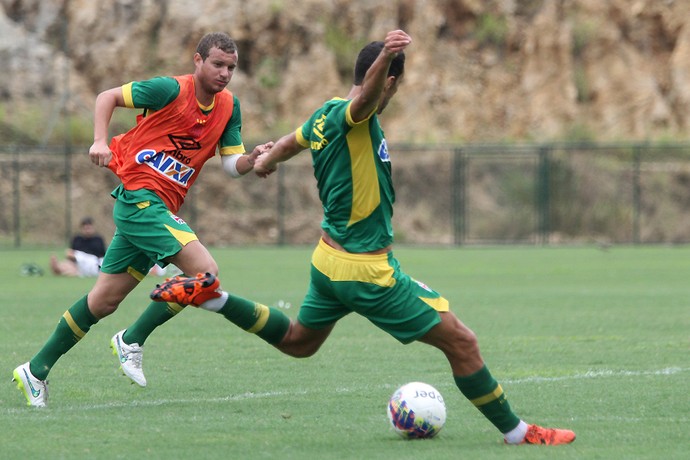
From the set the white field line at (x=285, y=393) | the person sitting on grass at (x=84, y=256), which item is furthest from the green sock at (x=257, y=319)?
the person sitting on grass at (x=84, y=256)

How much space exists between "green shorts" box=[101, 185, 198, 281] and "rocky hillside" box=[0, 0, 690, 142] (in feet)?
104

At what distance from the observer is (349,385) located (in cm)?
863

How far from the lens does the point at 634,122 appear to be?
40.7 metres

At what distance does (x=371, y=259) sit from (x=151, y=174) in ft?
7.03

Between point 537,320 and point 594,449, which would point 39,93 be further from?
point 594,449

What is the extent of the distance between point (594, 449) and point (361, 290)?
148 centimetres

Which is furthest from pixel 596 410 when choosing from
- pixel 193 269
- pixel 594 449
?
pixel 193 269

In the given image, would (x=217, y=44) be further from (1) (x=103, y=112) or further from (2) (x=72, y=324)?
(2) (x=72, y=324)

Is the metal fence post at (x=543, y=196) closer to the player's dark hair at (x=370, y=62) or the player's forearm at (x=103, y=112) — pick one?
the player's forearm at (x=103, y=112)

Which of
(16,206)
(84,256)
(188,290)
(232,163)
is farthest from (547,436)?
(16,206)

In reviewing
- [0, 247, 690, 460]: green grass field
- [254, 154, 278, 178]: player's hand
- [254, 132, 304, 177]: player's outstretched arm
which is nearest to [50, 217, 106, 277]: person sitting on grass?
[0, 247, 690, 460]: green grass field

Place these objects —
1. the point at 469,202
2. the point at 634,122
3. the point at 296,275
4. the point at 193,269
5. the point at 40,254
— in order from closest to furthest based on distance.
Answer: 1. the point at 193,269
2. the point at 296,275
3. the point at 40,254
4. the point at 469,202
5. the point at 634,122

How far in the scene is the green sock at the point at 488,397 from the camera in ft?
20.8

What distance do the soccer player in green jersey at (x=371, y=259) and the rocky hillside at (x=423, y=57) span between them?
33.1 meters
